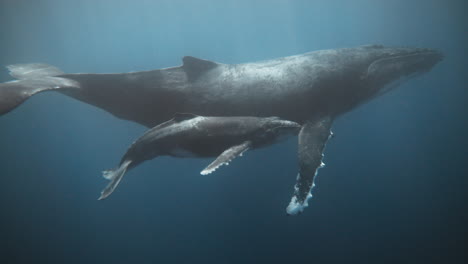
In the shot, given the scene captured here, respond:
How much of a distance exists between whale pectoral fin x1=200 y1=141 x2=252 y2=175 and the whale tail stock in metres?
4.40

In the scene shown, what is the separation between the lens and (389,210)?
14.1 meters

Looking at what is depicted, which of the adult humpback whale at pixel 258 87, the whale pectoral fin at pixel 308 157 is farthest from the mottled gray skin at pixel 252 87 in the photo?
the whale pectoral fin at pixel 308 157

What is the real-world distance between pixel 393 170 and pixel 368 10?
25652mm

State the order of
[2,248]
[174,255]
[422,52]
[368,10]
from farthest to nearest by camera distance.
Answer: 1. [368,10]
2. [2,248]
3. [174,255]
4. [422,52]

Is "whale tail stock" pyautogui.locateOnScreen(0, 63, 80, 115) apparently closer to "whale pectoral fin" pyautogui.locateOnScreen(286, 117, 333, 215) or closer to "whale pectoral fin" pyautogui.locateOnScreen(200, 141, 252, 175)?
"whale pectoral fin" pyautogui.locateOnScreen(200, 141, 252, 175)

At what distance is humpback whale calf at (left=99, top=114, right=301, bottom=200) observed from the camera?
616cm

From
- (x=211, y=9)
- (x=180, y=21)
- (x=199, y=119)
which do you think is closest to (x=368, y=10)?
(x=211, y=9)

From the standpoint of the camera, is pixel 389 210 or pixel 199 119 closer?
pixel 199 119

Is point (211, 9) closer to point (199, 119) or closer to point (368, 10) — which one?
point (368, 10)

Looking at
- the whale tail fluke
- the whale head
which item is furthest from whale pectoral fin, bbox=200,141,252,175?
the whale head

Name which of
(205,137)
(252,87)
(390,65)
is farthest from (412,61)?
(205,137)

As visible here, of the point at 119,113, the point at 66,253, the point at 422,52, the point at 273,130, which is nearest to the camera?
the point at 273,130

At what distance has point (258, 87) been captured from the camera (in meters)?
7.70

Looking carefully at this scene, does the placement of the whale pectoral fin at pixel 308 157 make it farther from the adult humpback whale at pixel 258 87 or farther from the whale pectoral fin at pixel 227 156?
the whale pectoral fin at pixel 227 156
